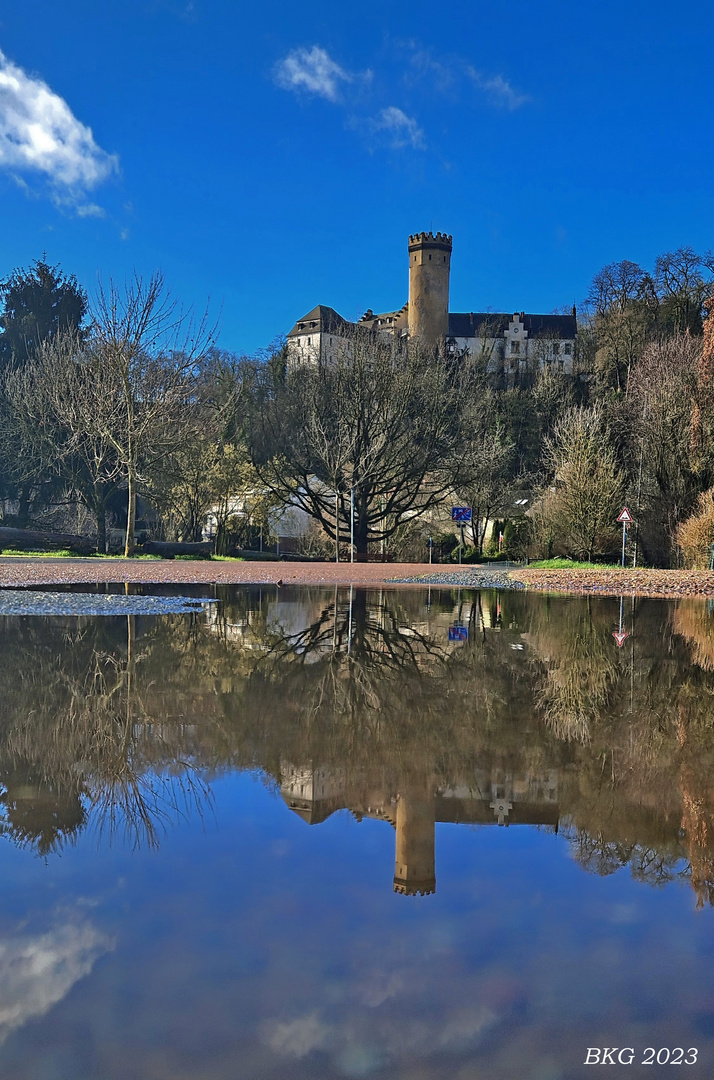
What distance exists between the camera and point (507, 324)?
109 metres

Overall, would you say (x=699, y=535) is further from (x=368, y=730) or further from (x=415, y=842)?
(x=415, y=842)

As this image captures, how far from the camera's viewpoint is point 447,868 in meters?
3.54

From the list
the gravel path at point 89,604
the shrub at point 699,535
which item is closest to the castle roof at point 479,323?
the shrub at point 699,535

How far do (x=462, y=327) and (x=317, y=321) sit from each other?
19147 mm

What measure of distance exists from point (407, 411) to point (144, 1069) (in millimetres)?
36974

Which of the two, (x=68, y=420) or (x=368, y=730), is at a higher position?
(x=68, y=420)

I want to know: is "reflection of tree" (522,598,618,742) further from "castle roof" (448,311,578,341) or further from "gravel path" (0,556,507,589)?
"castle roof" (448,311,578,341)

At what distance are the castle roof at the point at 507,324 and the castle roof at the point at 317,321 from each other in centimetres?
1546

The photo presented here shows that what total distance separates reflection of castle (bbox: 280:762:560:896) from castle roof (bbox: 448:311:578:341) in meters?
103

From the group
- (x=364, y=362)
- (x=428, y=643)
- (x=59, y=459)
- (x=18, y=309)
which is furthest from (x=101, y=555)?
(x=428, y=643)

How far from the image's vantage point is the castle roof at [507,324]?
A: 107m

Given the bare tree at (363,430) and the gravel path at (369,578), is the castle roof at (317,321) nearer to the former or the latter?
the bare tree at (363,430)

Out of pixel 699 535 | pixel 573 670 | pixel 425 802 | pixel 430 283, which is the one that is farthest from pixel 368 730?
pixel 430 283

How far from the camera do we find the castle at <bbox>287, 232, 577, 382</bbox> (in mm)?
99250
